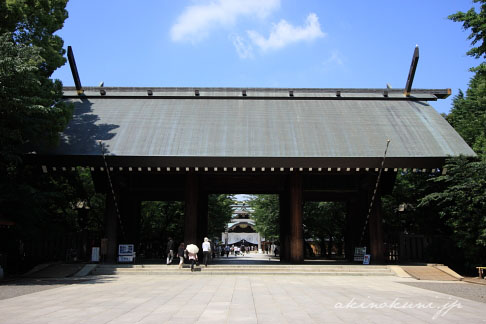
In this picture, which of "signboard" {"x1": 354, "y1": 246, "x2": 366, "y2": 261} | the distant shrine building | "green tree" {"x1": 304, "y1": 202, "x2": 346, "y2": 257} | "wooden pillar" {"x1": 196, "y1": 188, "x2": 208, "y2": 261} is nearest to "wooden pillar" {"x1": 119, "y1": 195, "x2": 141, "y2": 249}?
"wooden pillar" {"x1": 196, "y1": 188, "x2": 208, "y2": 261}

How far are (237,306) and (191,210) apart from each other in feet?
34.2

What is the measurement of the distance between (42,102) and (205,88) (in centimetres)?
1107

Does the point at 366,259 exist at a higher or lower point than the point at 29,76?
lower

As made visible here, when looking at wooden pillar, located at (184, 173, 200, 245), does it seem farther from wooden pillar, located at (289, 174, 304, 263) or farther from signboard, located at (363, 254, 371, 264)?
signboard, located at (363, 254, 371, 264)

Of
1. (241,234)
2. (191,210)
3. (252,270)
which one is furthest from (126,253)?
(241,234)

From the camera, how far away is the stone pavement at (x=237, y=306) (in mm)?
6457

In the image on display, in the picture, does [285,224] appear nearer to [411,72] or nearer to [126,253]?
[126,253]

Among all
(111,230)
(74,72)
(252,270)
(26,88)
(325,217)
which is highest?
(74,72)

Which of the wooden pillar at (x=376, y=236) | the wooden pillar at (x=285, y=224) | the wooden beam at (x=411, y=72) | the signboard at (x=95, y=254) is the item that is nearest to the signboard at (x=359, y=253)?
the wooden pillar at (x=376, y=236)

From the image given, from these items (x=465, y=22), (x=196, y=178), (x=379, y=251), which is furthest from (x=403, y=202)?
(x=196, y=178)

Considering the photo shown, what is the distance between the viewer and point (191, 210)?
17891 mm

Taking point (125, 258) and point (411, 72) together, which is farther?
point (411, 72)

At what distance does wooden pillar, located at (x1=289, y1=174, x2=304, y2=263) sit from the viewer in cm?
1781

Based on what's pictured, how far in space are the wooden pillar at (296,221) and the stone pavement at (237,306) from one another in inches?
266
